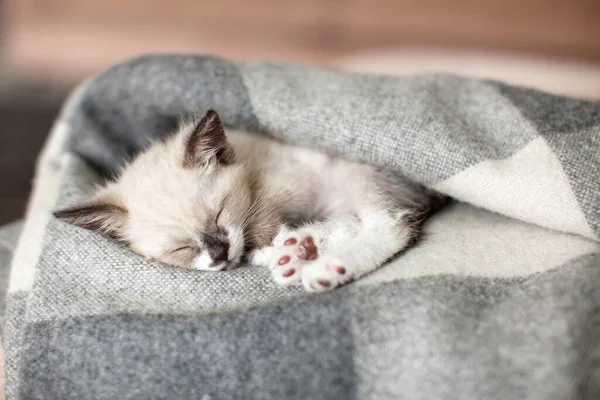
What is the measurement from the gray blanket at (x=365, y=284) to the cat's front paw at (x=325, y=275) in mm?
36

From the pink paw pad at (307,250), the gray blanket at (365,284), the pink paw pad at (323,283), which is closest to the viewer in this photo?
the gray blanket at (365,284)

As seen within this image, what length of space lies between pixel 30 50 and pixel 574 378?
3171 millimetres

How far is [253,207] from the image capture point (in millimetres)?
1156

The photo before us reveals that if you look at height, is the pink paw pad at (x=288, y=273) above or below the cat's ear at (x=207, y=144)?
below

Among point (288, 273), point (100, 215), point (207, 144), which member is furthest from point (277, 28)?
point (288, 273)

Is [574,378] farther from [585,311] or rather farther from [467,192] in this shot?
[467,192]

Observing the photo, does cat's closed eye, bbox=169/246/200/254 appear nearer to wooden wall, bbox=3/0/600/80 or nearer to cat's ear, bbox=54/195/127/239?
cat's ear, bbox=54/195/127/239

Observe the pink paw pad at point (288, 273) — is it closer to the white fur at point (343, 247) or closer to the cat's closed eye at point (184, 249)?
the white fur at point (343, 247)

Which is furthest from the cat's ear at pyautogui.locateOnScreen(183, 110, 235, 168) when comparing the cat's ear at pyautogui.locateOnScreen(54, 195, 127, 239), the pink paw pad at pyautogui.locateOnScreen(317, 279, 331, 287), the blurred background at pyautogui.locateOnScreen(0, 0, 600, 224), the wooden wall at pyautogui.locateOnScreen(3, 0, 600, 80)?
the wooden wall at pyautogui.locateOnScreen(3, 0, 600, 80)

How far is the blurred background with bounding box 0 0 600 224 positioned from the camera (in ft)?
8.96

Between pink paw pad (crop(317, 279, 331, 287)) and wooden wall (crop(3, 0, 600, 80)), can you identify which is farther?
wooden wall (crop(3, 0, 600, 80))

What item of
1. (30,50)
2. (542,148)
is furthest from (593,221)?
(30,50)

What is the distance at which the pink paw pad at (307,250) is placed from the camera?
3.30 ft

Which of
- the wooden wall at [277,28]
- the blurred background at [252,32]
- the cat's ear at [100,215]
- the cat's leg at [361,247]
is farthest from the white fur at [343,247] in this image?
the wooden wall at [277,28]
